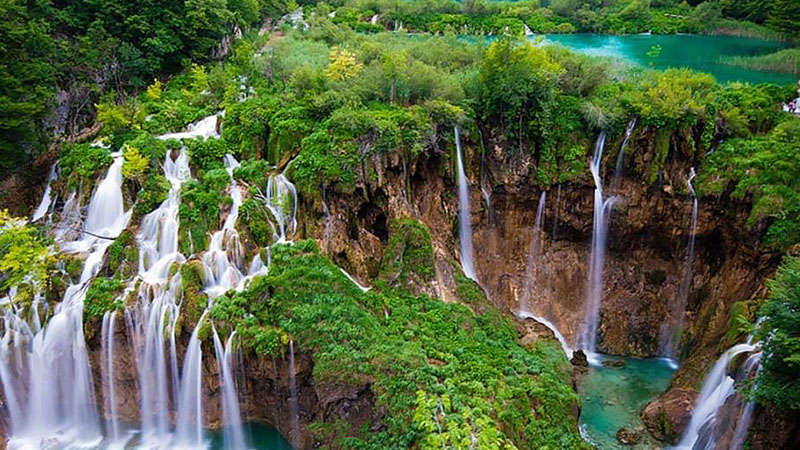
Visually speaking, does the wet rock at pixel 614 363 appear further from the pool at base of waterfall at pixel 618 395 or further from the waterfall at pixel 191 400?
the waterfall at pixel 191 400

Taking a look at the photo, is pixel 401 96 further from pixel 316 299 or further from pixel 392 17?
pixel 392 17

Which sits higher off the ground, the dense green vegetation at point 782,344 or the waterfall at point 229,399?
the dense green vegetation at point 782,344

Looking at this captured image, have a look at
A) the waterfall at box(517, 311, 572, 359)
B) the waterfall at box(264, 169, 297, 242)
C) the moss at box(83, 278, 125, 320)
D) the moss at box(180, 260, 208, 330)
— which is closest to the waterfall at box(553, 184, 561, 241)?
the waterfall at box(517, 311, 572, 359)

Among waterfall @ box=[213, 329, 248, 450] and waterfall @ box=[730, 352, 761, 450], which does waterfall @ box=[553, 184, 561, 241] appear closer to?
waterfall @ box=[730, 352, 761, 450]

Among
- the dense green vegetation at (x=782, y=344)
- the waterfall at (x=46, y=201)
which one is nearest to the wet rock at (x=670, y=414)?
the dense green vegetation at (x=782, y=344)

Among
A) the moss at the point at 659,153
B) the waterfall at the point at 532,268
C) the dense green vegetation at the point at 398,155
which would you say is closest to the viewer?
the dense green vegetation at the point at 398,155

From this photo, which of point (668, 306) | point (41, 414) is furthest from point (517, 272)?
point (41, 414)
